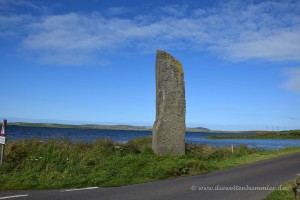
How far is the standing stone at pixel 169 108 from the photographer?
62.0 ft

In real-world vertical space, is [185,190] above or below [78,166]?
below

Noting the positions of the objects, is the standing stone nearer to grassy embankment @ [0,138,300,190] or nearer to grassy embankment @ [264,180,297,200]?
grassy embankment @ [0,138,300,190]

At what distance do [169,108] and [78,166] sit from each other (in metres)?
6.77

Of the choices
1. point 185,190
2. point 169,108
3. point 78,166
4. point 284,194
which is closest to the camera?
point 284,194

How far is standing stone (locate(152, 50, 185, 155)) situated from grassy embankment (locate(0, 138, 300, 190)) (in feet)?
2.60

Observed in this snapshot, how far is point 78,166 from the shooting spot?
14.1 metres

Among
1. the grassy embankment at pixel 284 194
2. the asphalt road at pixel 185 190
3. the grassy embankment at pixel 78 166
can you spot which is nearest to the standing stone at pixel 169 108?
the grassy embankment at pixel 78 166

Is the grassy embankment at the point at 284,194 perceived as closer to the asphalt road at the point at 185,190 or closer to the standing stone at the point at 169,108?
the asphalt road at the point at 185,190

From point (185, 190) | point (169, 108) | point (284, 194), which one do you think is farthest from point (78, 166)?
point (284, 194)

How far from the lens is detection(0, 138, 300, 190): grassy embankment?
11719 millimetres

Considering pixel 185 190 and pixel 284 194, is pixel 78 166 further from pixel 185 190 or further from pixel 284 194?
pixel 284 194

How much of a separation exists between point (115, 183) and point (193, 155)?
28.2ft

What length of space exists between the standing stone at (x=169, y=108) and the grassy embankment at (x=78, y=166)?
2.60ft

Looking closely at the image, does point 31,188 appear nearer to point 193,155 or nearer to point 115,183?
point 115,183
